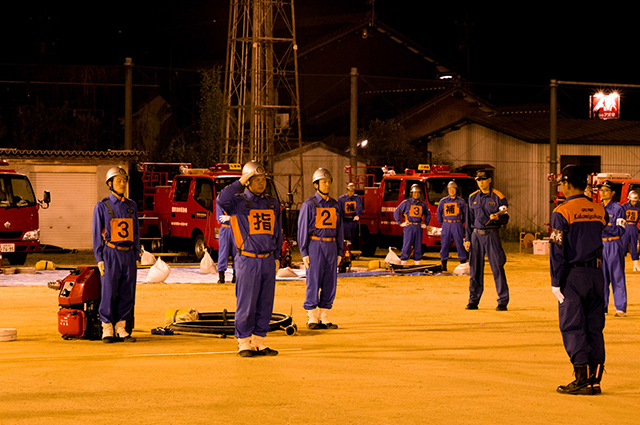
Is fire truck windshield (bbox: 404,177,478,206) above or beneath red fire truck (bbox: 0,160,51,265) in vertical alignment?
above

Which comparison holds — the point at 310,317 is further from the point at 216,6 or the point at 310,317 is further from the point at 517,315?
the point at 216,6

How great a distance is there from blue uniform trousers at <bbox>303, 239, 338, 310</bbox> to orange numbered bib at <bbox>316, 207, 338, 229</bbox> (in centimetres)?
23

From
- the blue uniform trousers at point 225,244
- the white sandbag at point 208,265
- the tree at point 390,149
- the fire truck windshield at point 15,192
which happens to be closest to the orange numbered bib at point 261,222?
the blue uniform trousers at point 225,244

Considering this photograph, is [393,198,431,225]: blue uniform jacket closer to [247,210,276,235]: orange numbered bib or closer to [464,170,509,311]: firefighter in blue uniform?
[464,170,509,311]: firefighter in blue uniform

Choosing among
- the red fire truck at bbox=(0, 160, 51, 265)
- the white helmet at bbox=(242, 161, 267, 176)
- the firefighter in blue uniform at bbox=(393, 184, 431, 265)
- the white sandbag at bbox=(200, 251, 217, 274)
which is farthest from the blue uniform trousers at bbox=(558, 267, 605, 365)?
the red fire truck at bbox=(0, 160, 51, 265)

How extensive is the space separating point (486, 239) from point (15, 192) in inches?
524

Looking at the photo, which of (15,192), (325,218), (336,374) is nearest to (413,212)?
(15,192)

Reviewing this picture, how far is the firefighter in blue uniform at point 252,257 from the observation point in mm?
10586

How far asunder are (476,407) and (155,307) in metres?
8.82

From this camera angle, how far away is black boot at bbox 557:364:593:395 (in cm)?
859

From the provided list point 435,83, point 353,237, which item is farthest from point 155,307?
point 435,83

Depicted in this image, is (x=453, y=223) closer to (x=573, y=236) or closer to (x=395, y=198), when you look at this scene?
(x=395, y=198)

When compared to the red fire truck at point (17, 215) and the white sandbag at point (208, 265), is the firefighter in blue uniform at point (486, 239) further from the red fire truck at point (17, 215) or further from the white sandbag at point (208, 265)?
the red fire truck at point (17, 215)

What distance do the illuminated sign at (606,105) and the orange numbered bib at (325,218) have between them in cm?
3121
